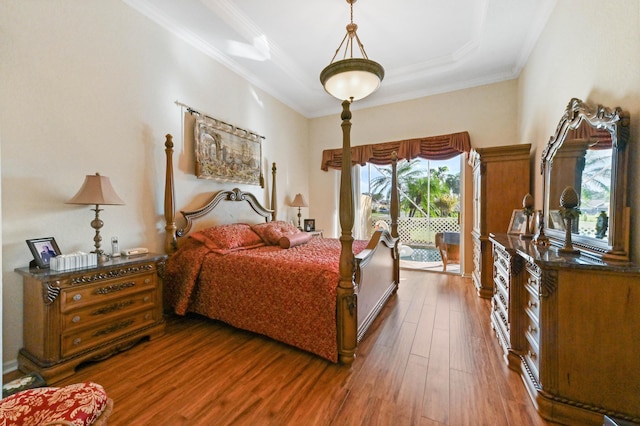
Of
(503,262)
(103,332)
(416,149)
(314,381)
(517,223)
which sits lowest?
(314,381)

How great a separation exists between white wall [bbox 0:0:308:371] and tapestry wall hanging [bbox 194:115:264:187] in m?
0.17

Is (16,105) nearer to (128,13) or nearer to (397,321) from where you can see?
(128,13)

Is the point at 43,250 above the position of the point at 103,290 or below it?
above

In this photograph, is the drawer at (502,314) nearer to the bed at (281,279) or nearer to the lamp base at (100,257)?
the bed at (281,279)

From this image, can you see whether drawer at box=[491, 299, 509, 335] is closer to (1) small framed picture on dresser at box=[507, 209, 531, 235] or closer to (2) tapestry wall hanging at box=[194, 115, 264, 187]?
(1) small framed picture on dresser at box=[507, 209, 531, 235]

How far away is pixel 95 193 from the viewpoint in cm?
189

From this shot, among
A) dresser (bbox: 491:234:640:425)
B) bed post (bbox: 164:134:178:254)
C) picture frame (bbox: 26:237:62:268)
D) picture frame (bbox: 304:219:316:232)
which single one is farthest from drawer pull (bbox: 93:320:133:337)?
picture frame (bbox: 304:219:316:232)

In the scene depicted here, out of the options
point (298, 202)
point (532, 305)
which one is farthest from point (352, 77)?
point (298, 202)

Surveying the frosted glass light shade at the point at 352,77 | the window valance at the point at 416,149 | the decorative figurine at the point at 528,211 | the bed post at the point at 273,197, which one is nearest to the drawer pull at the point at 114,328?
the bed post at the point at 273,197

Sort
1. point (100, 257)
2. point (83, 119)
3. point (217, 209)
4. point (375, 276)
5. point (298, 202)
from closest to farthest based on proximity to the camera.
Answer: point (100, 257)
point (83, 119)
point (375, 276)
point (217, 209)
point (298, 202)

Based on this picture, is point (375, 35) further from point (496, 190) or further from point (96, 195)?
point (96, 195)

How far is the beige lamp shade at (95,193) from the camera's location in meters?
1.86

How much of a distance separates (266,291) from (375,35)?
3.17 metres

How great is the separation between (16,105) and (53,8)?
834 mm
